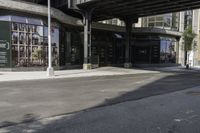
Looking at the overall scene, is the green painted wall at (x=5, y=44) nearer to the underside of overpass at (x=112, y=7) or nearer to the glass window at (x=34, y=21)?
the glass window at (x=34, y=21)

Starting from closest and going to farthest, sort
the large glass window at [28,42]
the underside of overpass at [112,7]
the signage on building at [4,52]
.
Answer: the signage on building at [4,52] → the large glass window at [28,42] → the underside of overpass at [112,7]

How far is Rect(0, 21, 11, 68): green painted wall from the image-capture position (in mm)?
27312

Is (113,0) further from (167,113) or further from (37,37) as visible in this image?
(167,113)

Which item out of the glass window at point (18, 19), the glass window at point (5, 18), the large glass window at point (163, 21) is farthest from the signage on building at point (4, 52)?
the large glass window at point (163, 21)

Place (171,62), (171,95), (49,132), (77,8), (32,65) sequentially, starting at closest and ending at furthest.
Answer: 1. (49,132)
2. (171,95)
3. (32,65)
4. (77,8)
5. (171,62)

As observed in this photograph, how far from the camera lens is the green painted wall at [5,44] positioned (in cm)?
2731

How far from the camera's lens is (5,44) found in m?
27.5

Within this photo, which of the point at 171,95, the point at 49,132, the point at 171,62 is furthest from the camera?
the point at 171,62

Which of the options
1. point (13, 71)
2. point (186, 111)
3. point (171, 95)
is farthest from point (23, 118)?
point (13, 71)

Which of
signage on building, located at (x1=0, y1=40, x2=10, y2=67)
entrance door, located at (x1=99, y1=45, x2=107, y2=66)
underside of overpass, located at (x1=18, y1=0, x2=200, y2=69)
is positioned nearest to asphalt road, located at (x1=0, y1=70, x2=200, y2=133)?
signage on building, located at (x1=0, y1=40, x2=10, y2=67)

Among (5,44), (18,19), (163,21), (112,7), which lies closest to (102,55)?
(112,7)

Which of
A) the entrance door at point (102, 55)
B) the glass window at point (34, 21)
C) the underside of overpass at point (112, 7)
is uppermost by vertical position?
the underside of overpass at point (112, 7)

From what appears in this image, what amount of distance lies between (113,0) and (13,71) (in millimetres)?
11354

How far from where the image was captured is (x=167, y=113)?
934 centimetres
